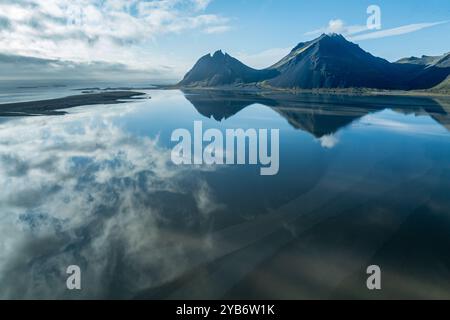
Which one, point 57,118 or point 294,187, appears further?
point 57,118

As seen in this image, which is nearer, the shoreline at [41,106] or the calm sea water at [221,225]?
the calm sea water at [221,225]

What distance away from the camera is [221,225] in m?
21.2

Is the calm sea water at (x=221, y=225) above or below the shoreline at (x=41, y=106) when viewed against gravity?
below

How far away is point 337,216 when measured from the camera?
2248 centimetres

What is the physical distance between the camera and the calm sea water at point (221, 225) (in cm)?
1553

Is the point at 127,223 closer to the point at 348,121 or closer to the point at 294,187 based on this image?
the point at 294,187

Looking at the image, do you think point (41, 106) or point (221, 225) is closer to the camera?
point (221, 225)

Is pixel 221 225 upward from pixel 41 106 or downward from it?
downward

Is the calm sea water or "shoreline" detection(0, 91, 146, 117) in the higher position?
"shoreline" detection(0, 91, 146, 117)

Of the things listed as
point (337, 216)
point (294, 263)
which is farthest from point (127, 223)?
point (337, 216)

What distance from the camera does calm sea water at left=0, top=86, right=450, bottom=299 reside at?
15.5 metres

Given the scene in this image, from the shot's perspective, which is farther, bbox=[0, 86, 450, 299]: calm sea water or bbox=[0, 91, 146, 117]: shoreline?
bbox=[0, 91, 146, 117]: shoreline
